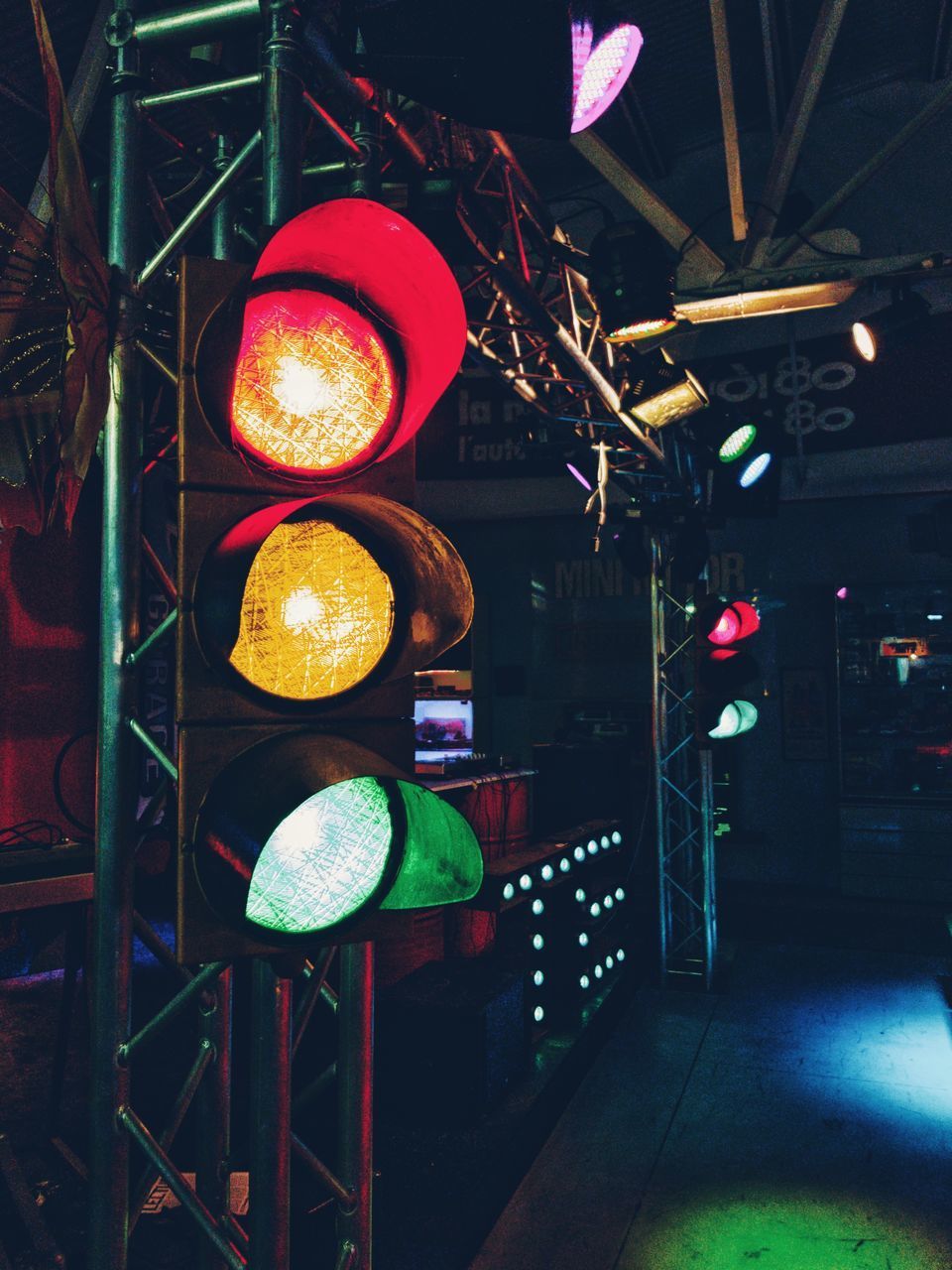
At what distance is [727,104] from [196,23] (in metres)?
4.51

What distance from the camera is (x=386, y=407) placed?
1.28m

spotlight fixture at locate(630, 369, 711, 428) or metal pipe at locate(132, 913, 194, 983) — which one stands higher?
spotlight fixture at locate(630, 369, 711, 428)

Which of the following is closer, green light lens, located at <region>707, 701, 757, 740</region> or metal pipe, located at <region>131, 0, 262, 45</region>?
metal pipe, located at <region>131, 0, 262, 45</region>

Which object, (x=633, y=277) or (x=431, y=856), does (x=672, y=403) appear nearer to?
(x=633, y=277)

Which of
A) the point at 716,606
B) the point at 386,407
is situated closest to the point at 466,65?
the point at 386,407

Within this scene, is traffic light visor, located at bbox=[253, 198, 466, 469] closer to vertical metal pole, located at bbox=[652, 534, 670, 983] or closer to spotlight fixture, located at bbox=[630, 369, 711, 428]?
spotlight fixture, located at bbox=[630, 369, 711, 428]

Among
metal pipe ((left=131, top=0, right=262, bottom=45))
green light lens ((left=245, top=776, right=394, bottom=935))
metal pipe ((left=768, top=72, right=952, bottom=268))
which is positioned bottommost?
green light lens ((left=245, top=776, right=394, bottom=935))

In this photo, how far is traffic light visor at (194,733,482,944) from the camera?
3.45 feet

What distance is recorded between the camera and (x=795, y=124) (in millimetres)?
5234

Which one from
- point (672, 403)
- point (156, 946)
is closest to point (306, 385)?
point (156, 946)

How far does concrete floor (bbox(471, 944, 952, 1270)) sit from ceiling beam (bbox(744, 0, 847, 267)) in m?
5.00

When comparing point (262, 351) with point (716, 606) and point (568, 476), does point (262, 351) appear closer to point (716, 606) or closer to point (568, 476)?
point (716, 606)

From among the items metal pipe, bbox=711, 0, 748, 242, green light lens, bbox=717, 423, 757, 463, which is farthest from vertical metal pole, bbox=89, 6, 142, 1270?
green light lens, bbox=717, 423, 757, 463

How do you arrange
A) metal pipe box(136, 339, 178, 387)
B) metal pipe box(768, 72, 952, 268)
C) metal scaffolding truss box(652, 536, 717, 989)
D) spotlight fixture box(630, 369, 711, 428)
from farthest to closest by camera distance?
metal scaffolding truss box(652, 536, 717, 989) → metal pipe box(768, 72, 952, 268) → spotlight fixture box(630, 369, 711, 428) → metal pipe box(136, 339, 178, 387)
